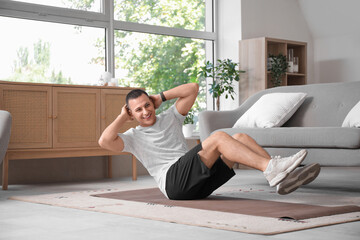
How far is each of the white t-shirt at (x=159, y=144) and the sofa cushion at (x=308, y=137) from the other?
3.07 ft

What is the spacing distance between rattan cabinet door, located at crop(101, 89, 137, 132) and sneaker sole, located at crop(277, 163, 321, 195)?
270 cm

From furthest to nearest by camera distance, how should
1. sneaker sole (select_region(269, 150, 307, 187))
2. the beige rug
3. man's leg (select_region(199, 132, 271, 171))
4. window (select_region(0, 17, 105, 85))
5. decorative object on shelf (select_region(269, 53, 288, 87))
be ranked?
decorative object on shelf (select_region(269, 53, 288, 87)) < window (select_region(0, 17, 105, 85)) < man's leg (select_region(199, 132, 271, 171)) < sneaker sole (select_region(269, 150, 307, 187)) < the beige rug

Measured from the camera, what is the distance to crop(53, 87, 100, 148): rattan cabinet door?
4867mm

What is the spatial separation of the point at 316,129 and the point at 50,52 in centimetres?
286

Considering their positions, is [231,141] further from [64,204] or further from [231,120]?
[231,120]

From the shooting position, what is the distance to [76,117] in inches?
196

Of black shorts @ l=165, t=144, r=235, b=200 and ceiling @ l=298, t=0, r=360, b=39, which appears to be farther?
ceiling @ l=298, t=0, r=360, b=39

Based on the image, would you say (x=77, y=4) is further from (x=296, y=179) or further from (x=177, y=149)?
(x=296, y=179)

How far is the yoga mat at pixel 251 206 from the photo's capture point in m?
2.78

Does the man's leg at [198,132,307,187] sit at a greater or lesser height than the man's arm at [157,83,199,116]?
lesser

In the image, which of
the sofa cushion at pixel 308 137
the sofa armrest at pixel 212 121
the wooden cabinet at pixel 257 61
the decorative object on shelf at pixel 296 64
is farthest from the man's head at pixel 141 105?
the decorative object on shelf at pixel 296 64

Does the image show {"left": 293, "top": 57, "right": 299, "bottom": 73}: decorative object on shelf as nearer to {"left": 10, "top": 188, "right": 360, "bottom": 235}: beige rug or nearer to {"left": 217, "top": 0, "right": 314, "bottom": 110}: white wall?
{"left": 217, "top": 0, "right": 314, "bottom": 110}: white wall

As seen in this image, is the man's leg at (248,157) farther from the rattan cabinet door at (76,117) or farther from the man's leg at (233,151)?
the rattan cabinet door at (76,117)

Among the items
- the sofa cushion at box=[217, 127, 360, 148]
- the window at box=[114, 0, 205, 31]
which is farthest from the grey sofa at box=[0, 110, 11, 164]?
the window at box=[114, 0, 205, 31]
